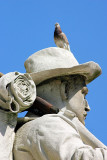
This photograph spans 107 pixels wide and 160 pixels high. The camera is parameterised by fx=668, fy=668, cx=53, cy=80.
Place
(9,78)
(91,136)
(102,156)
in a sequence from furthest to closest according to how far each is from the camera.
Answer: (91,136), (9,78), (102,156)

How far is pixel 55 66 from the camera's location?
8305mm

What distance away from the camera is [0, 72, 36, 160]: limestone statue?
716 centimetres

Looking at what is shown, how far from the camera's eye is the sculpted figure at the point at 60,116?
6.93 meters

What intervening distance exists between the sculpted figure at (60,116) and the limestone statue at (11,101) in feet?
0.42

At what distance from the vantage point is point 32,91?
24.5ft

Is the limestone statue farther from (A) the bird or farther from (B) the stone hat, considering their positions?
(A) the bird

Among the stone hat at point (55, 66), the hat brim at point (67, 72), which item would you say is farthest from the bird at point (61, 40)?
the hat brim at point (67, 72)

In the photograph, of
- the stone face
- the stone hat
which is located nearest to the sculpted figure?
the stone hat

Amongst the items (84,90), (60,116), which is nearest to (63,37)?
(84,90)

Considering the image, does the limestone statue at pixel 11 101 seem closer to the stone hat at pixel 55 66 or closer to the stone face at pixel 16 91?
the stone face at pixel 16 91

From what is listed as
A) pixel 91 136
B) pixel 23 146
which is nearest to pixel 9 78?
pixel 23 146

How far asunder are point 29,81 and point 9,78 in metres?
0.26

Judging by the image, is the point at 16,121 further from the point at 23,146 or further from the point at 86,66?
the point at 86,66

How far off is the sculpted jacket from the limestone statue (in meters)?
0.13
